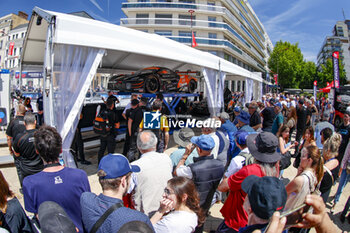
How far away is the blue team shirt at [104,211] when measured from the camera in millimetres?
1130

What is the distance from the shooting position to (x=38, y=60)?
7008 millimetres

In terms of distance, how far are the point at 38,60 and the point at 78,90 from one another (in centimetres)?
440

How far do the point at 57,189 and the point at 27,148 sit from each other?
74.1 inches

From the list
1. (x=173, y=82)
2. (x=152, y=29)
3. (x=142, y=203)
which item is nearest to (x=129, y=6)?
(x=152, y=29)

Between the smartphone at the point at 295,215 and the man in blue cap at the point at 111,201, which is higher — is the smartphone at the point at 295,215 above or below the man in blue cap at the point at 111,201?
above

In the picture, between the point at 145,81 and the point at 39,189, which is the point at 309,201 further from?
the point at 145,81

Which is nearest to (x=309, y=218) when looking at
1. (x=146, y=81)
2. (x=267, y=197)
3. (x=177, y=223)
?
(x=267, y=197)

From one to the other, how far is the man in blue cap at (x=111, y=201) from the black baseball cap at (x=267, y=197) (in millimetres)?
577

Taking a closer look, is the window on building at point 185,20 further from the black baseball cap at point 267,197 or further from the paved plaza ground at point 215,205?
the black baseball cap at point 267,197

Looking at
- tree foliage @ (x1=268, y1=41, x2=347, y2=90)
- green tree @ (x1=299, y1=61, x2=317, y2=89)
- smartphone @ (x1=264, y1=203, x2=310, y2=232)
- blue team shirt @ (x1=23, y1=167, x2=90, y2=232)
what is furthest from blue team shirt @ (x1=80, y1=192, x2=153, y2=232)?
green tree @ (x1=299, y1=61, x2=317, y2=89)

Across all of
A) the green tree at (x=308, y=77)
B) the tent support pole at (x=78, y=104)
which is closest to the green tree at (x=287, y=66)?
the green tree at (x=308, y=77)

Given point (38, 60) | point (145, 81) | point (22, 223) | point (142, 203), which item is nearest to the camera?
point (22, 223)

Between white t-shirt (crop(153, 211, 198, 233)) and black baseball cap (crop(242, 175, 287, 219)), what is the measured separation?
54 cm

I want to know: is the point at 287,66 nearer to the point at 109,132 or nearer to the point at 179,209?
the point at 109,132
